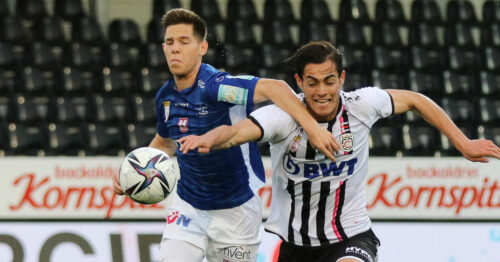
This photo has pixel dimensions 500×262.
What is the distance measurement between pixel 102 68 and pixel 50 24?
1.00 m

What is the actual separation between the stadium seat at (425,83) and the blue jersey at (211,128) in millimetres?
6544

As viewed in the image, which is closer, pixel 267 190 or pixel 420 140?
pixel 267 190

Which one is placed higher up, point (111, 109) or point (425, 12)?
point (425, 12)

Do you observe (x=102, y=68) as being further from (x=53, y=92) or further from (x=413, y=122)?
(x=413, y=122)

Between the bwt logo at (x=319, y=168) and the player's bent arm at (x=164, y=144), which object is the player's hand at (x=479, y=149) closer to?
the bwt logo at (x=319, y=168)

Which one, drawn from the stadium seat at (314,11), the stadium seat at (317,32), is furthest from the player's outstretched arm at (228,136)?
the stadium seat at (314,11)

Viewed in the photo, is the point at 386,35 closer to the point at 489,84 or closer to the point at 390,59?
the point at 390,59

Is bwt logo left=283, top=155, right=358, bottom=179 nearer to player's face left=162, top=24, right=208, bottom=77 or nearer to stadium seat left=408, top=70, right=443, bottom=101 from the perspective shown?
player's face left=162, top=24, right=208, bottom=77

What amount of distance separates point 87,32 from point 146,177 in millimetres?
6990

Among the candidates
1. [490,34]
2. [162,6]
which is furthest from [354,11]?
[162,6]

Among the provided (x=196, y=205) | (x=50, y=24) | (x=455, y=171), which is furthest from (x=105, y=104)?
(x=196, y=205)

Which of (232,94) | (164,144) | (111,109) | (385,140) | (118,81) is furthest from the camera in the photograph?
(118,81)

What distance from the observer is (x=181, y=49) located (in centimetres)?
492

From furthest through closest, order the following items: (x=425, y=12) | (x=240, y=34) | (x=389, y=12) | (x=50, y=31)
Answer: (x=425, y=12)
(x=389, y=12)
(x=240, y=34)
(x=50, y=31)
